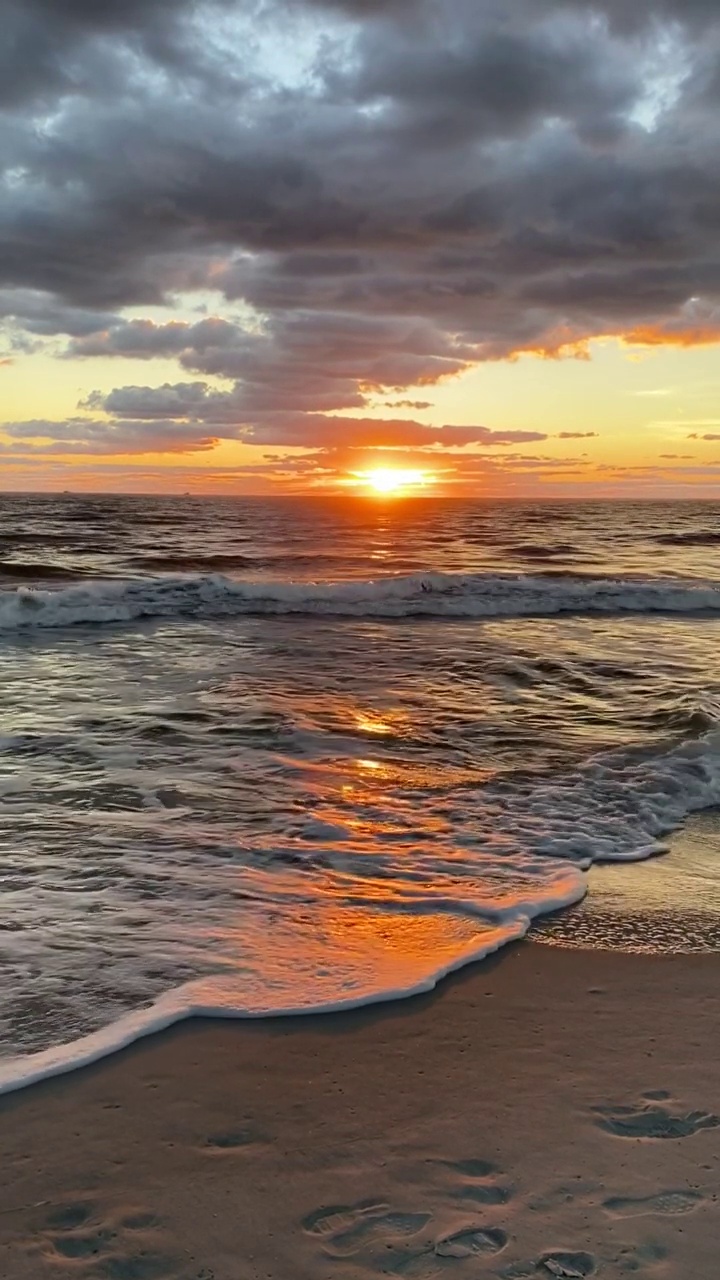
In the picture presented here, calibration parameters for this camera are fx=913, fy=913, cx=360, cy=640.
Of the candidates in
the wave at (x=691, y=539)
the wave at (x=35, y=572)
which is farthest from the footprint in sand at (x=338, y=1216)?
the wave at (x=691, y=539)

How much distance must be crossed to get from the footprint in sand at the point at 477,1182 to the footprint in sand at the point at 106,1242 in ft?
2.73

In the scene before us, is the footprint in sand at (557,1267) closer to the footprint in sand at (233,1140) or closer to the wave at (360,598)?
the footprint in sand at (233,1140)

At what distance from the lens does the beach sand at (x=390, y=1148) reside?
245cm

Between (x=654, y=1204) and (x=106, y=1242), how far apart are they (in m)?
1.54

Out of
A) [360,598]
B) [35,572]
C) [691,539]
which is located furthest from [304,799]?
[691,539]

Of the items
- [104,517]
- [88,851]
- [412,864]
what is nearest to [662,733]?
[412,864]

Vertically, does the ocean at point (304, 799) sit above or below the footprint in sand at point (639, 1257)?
above

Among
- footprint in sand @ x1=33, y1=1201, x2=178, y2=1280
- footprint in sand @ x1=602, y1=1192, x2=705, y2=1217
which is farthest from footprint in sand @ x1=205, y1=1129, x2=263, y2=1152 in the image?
footprint in sand @ x1=602, y1=1192, x2=705, y2=1217

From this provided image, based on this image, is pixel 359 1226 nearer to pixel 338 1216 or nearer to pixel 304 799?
pixel 338 1216

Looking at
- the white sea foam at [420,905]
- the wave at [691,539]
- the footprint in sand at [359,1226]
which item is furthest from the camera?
the wave at [691,539]

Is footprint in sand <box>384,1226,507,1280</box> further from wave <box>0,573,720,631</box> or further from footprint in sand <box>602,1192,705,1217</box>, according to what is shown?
wave <box>0,573,720,631</box>

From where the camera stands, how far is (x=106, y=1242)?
2488 millimetres

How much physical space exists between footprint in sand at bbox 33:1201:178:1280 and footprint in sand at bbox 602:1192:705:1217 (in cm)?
124

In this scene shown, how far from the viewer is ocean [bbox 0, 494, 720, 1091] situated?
4.03 metres
